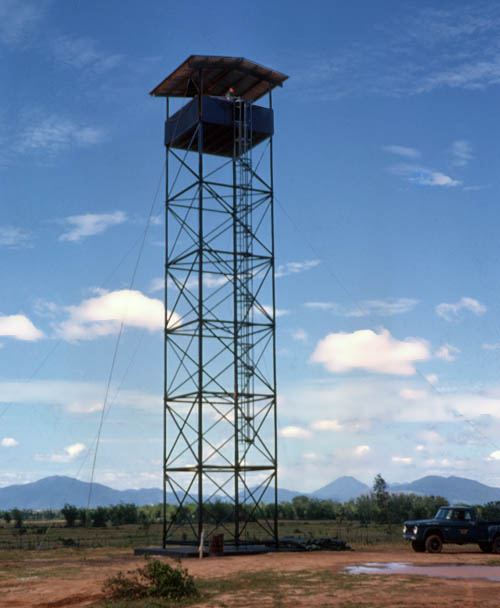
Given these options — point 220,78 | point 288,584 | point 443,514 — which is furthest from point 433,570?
point 220,78

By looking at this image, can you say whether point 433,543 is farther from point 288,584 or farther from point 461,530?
point 288,584

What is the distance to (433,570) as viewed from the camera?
25.7m

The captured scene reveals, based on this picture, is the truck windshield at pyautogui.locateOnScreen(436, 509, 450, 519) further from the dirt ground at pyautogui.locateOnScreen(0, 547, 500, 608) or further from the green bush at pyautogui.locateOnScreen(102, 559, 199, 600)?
the green bush at pyautogui.locateOnScreen(102, 559, 199, 600)

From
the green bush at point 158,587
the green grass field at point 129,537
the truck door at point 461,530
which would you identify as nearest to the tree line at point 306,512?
the green grass field at point 129,537

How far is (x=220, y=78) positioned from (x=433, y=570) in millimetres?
23949

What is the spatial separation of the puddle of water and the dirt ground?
0.76 meters

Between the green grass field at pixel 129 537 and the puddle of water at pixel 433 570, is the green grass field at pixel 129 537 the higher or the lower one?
the higher one

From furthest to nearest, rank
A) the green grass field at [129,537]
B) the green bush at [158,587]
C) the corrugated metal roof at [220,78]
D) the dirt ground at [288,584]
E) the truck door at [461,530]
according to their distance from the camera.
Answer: the green grass field at [129,537] → the corrugated metal roof at [220,78] → the truck door at [461,530] → the green bush at [158,587] → the dirt ground at [288,584]

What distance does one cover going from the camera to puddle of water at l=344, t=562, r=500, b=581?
24.4 m

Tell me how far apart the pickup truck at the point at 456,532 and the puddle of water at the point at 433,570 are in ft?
17.2

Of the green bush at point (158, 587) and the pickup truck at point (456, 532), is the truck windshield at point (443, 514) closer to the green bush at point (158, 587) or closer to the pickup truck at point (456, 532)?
the pickup truck at point (456, 532)

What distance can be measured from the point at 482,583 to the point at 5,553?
2602cm

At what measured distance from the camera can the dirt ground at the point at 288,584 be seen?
1959cm

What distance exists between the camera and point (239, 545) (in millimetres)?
35062
